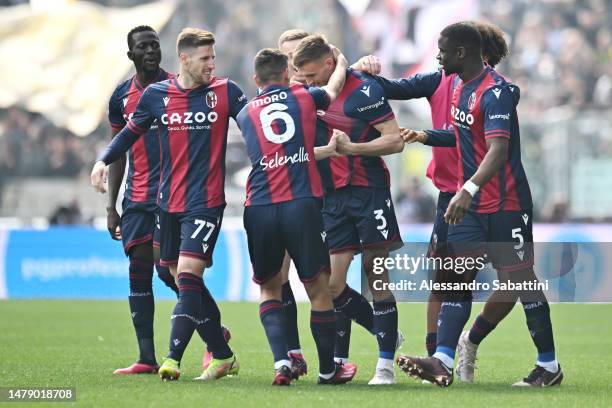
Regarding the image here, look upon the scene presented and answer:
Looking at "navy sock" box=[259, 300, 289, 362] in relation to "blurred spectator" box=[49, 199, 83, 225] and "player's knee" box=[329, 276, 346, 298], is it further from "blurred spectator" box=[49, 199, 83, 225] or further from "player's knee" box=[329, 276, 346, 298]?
"blurred spectator" box=[49, 199, 83, 225]

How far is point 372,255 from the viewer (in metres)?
8.55

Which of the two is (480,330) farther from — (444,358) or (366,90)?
(366,90)

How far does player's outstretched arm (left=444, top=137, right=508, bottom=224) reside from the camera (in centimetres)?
758

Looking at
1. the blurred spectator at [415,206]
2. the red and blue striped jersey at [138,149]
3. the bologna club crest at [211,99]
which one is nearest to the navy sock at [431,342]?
the red and blue striped jersey at [138,149]

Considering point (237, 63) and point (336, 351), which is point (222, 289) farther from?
point (336, 351)

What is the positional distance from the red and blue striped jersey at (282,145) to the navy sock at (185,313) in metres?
0.71

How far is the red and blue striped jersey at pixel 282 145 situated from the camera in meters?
7.84

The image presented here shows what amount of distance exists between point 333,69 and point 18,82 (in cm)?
1809

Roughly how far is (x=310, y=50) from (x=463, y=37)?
3.28 feet

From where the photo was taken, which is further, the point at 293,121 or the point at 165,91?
the point at 165,91

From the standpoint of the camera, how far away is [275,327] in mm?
7938

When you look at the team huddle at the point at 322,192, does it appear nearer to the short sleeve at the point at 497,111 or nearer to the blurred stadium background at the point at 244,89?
the short sleeve at the point at 497,111

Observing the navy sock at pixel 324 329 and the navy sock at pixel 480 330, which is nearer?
the navy sock at pixel 324 329

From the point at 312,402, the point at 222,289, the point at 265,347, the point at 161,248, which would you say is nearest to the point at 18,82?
the point at 222,289
